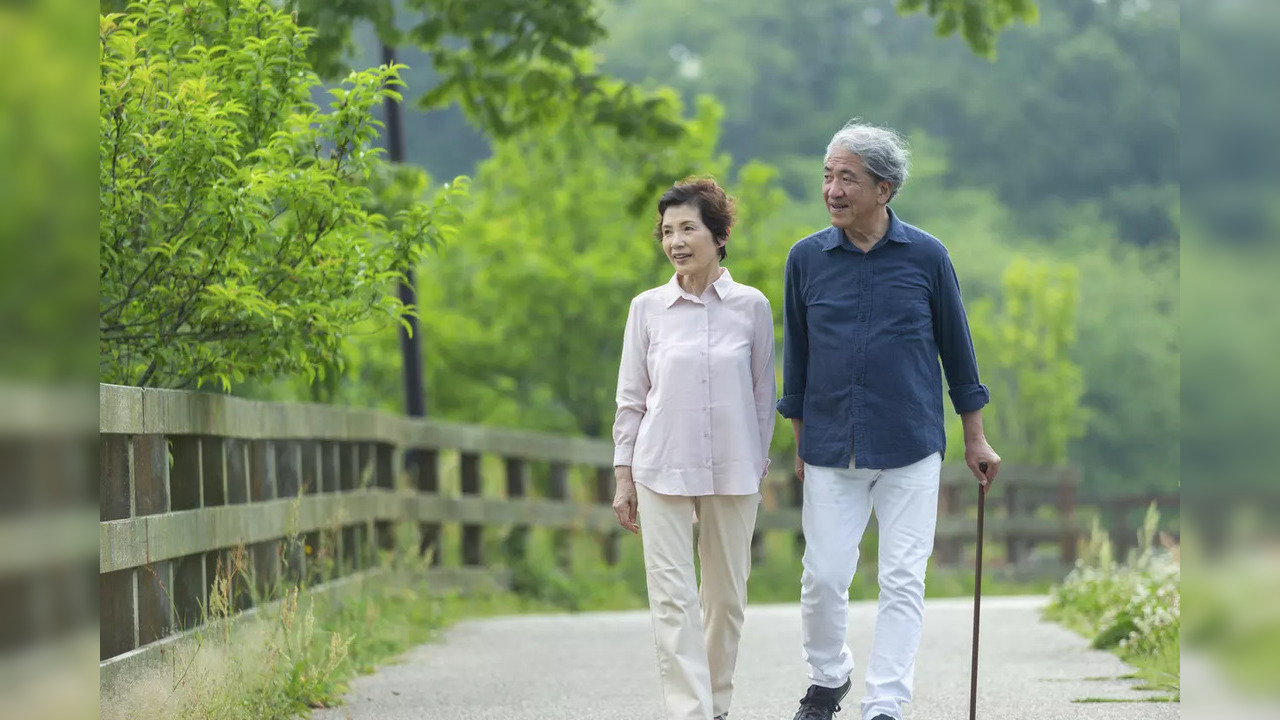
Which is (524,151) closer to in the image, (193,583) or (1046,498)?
(1046,498)

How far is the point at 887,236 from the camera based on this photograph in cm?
526

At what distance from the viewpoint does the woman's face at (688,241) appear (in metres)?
5.25

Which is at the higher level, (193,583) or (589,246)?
(589,246)

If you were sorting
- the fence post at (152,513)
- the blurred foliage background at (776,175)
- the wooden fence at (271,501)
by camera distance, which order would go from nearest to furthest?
the wooden fence at (271,501) → the fence post at (152,513) → the blurred foliage background at (776,175)

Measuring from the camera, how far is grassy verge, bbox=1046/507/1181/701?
23.0ft

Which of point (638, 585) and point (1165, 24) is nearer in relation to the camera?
point (638, 585)

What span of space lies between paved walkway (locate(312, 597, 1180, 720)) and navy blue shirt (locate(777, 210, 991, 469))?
1.38 m

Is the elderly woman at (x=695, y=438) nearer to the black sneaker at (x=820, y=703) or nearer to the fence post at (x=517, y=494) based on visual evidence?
the black sneaker at (x=820, y=703)

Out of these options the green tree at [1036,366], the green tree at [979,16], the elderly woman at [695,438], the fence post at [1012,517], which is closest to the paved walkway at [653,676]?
the elderly woman at [695,438]

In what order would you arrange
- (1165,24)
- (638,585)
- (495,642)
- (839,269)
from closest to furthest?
(839,269)
(495,642)
(638,585)
(1165,24)

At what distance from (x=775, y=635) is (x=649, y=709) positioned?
3170 mm

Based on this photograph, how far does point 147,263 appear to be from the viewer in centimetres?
608

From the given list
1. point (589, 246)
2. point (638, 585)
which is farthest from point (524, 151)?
point (638, 585)

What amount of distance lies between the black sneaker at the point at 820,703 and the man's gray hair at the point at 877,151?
151cm
